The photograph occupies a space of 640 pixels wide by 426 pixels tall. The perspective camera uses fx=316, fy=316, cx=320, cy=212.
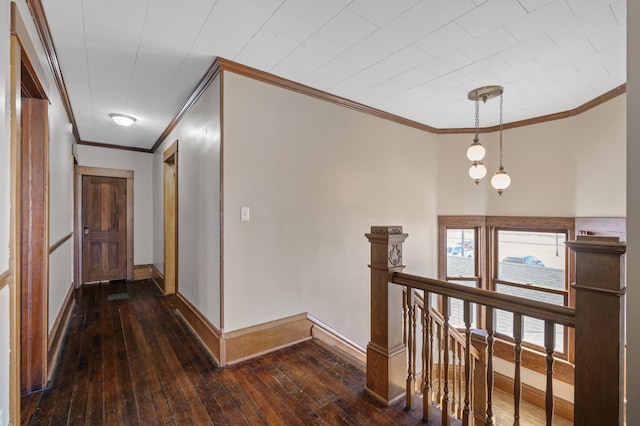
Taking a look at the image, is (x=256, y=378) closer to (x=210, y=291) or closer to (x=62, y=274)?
(x=210, y=291)

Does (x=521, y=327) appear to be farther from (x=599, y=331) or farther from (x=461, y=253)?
(x=461, y=253)

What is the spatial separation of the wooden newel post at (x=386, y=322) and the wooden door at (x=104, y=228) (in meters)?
5.11

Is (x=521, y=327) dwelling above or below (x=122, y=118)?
below

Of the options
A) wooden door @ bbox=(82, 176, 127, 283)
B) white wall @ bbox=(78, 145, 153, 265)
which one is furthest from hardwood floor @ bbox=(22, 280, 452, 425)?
white wall @ bbox=(78, 145, 153, 265)

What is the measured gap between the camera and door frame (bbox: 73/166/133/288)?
16.3ft

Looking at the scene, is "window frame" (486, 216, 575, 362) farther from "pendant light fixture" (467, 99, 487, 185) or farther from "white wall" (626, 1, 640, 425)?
"white wall" (626, 1, 640, 425)

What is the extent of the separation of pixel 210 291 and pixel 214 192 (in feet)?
2.88

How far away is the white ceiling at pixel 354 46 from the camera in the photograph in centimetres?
195

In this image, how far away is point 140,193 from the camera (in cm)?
569

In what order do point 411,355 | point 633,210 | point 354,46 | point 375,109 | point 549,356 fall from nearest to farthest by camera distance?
point 633,210 < point 549,356 < point 411,355 < point 354,46 < point 375,109

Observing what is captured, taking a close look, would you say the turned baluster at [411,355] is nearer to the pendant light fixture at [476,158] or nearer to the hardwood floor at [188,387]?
the hardwood floor at [188,387]

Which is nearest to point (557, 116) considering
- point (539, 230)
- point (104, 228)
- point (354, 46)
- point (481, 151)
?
point (539, 230)

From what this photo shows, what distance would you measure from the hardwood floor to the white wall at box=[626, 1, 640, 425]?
3.58 ft

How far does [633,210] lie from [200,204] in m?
3.00
